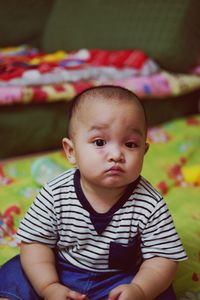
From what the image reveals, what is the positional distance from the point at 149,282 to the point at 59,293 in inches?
7.1

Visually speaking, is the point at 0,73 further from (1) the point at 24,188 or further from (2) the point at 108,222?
(2) the point at 108,222

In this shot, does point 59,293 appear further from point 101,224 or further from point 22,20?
point 22,20

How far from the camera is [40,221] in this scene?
1005mm

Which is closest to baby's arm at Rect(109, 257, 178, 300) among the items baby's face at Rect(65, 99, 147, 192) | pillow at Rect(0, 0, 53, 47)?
baby's face at Rect(65, 99, 147, 192)

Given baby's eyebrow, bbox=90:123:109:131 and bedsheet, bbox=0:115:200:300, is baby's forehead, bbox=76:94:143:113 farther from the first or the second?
bedsheet, bbox=0:115:200:300

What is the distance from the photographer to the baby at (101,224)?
36.6 inches

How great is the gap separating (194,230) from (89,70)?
94 cm

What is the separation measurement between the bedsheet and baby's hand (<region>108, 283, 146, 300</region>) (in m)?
0.23

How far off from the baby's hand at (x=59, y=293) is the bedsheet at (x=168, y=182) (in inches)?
12.3

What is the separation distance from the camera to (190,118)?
7.43 feet

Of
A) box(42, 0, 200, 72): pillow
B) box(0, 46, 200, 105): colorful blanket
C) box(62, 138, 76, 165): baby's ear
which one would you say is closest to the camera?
box(62, 138, 76, 165): baby's ear

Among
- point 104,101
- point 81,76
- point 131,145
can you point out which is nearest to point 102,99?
point 104,101

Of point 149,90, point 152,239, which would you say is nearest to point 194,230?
point 152,239

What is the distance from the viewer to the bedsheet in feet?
4.14
